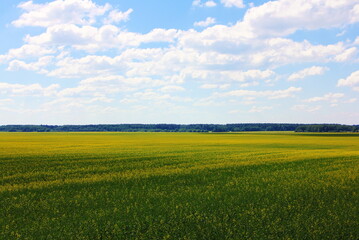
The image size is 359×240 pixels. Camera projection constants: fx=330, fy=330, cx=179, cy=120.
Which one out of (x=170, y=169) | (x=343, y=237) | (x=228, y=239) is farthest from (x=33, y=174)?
(x=343, y=237)

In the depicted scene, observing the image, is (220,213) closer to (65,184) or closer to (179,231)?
(179,231)

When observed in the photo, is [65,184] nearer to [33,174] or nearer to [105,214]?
[33,174]

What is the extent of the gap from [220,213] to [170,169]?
12.1 m

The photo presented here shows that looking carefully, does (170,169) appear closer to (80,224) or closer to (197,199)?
(197,199)

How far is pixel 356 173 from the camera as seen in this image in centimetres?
2262

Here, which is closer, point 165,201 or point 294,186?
point 165,201

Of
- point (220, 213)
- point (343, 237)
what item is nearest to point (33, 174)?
point (220, 213)

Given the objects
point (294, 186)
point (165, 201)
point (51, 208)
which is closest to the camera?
point (51, 208)

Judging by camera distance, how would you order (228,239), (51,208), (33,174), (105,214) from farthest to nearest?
(33,174)
(51,208)
(105,214)
(228,239)

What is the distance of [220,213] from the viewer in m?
12.5

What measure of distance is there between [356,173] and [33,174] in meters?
21.8

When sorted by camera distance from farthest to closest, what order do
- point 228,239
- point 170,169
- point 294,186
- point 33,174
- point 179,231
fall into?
point 170,169 < point 33,174 < point 294,186 < point 179,231 < point 228,239

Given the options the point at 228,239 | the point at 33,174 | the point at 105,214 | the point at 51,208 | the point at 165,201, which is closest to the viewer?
the point at 228,239

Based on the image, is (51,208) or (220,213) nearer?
(220,213)
